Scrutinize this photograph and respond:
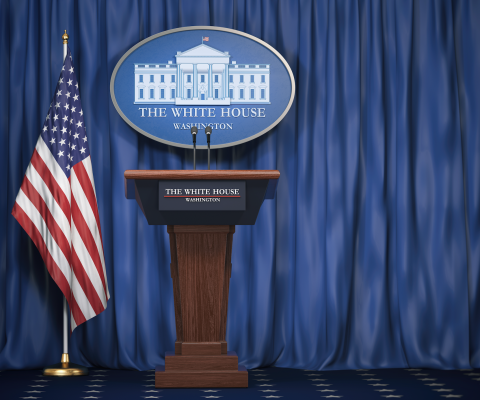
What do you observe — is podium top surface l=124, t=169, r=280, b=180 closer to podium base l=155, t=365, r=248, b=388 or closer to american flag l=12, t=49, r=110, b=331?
american flag l=12, t=49, r=110, b=331

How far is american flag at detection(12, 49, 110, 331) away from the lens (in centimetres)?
284

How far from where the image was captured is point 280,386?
256cm

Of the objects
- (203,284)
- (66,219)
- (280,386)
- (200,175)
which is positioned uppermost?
(200,175)

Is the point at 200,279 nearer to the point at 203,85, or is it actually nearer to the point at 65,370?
the point at 65,370

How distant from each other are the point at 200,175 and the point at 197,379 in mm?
968

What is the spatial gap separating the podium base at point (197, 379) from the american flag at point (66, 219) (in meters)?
0.70

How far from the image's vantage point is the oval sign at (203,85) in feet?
10.5

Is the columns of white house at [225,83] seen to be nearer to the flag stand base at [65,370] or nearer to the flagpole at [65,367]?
the flagpole at [65,367]

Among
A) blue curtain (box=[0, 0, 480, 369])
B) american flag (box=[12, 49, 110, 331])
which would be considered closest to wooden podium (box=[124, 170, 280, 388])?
american flag (box=[12, 49, 110, 331])

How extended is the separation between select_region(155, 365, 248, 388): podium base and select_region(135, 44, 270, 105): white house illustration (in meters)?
1.70

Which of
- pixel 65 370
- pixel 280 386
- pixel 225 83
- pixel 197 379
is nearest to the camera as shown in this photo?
pixel 197 379

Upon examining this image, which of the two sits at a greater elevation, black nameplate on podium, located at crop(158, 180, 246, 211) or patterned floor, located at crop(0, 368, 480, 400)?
black nameplate on podium, located at crop(158, 180, 246, 211)

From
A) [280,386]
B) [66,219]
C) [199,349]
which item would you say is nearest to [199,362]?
[199,349]

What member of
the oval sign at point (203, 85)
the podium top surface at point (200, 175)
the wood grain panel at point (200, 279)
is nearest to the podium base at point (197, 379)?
the wood grain panel at point (200, 279)
